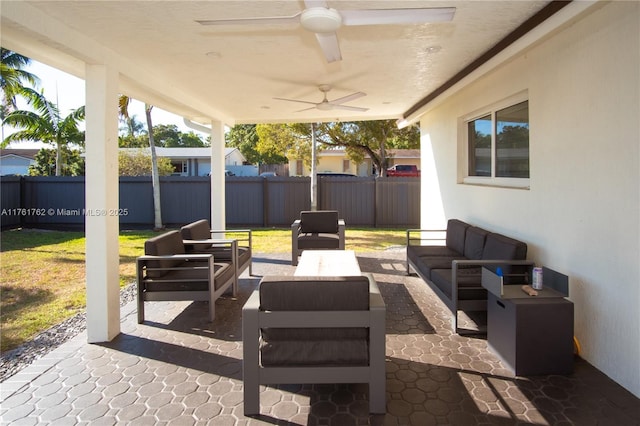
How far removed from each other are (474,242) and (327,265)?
188 cm

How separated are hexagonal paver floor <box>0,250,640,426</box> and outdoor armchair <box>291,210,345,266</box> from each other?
9.94 feet

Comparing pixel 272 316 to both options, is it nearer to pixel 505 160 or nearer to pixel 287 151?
pixel 505 160

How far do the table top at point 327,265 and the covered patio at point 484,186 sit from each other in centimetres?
74

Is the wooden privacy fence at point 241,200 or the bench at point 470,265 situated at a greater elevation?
the wooden privacy fence at point 241,200

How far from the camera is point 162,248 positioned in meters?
4.21

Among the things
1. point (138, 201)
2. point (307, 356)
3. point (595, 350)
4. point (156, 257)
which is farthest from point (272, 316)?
point (138, 201)

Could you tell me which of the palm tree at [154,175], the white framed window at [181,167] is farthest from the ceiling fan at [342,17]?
the white framed window at [181,167]

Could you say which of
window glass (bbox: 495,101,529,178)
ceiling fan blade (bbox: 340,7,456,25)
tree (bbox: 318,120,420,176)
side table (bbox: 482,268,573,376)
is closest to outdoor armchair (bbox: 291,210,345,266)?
window glass (bbox: 495,101,529,178)

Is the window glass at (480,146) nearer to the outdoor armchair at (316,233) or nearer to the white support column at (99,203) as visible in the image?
the outdoor armchair at (316,233)

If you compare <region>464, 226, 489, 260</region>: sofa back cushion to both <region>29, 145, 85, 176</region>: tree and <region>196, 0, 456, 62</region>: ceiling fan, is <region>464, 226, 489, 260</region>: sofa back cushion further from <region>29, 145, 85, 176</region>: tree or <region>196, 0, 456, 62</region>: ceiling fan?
<region>29, 145, 85, 176</region>: tree

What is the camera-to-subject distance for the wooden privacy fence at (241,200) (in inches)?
456

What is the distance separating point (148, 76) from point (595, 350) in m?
5.19

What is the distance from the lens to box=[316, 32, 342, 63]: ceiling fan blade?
2945 mm

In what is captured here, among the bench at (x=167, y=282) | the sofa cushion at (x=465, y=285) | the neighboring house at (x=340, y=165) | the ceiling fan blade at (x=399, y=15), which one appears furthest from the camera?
the neighboring house at (x=340, y=165)
